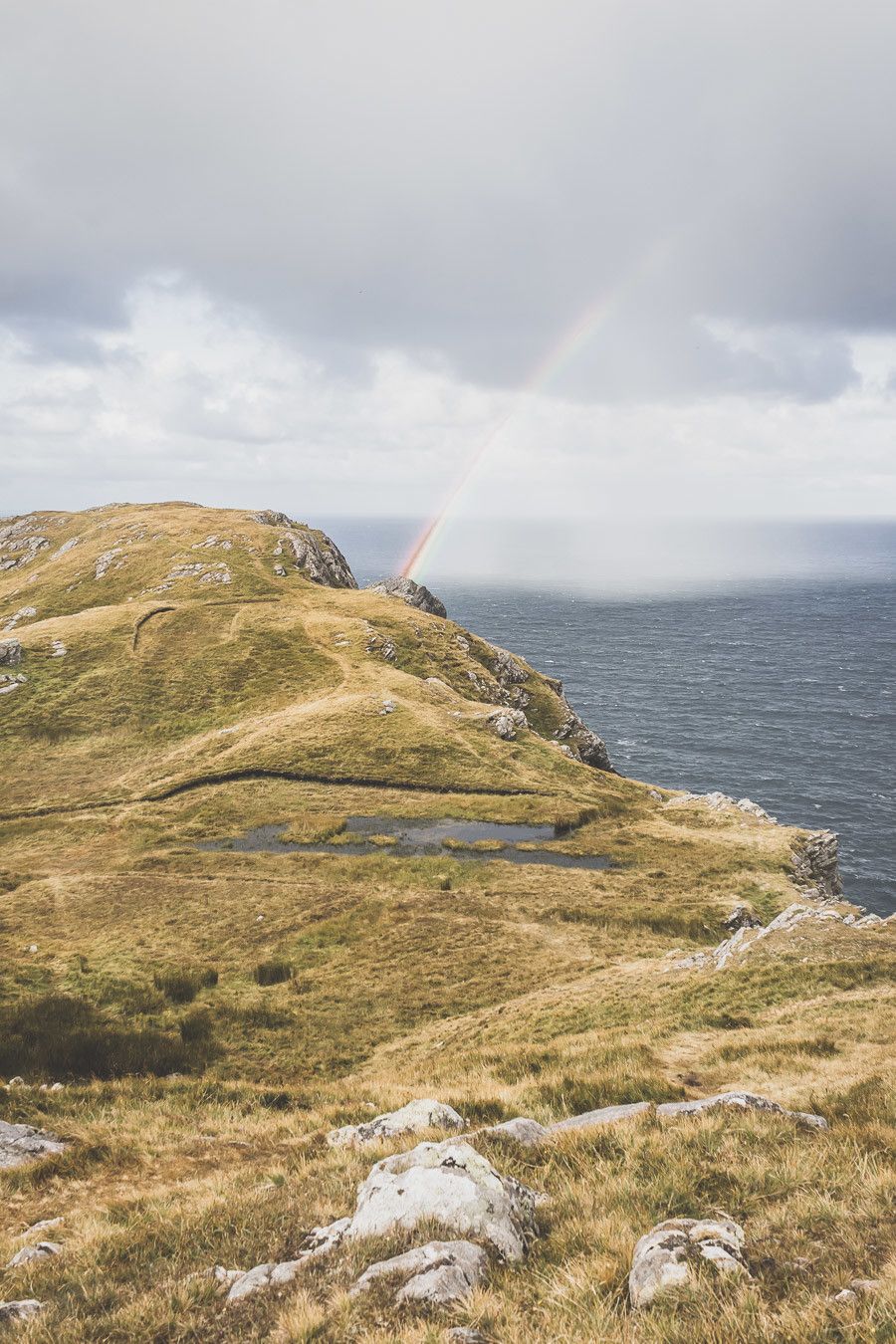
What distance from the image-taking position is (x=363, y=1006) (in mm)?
28672

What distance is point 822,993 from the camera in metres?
23.9

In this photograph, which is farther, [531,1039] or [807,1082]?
[531,1039]

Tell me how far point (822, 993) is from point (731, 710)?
4663 inches

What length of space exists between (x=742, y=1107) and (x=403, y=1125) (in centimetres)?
692

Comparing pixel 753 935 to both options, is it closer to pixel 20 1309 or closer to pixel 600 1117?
pixel 600 1117

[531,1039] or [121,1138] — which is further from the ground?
[121,1138]

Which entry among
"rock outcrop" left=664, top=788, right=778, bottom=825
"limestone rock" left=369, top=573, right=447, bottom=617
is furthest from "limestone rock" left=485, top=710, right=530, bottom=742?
"limestone rock" left=369, top=573, right=447, bottom=617

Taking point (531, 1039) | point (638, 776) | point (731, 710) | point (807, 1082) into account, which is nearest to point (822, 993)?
point (807, 1082)

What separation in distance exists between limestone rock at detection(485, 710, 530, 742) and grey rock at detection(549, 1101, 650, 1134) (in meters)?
56.4

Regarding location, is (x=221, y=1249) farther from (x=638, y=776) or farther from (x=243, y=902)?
(x=638, y=776)

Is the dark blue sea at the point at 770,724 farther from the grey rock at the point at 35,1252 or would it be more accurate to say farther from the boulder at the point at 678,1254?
the grey rock at the point at 35,1252

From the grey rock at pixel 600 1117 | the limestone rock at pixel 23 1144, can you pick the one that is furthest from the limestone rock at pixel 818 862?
the limestone rock at pixel 23 1144

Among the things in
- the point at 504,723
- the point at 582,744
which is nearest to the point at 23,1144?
the point at 504,723

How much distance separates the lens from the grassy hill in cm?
778
